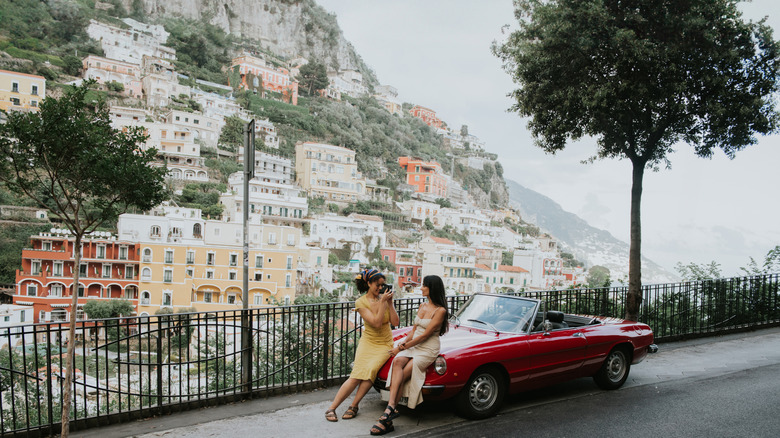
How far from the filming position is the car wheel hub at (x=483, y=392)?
5.52 m

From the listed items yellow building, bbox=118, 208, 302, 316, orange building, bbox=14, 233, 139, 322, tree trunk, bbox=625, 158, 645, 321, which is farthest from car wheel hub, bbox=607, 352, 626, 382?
orange building, bbox=14, 233, 139, 322

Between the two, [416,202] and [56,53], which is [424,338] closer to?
[416,202]

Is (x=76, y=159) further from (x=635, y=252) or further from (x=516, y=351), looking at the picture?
(x=635, y=252)

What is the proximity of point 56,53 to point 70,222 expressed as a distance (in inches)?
5445

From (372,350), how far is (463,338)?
41.7 inches

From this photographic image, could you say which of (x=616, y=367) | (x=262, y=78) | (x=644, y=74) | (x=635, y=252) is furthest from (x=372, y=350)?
(x=262, y=78)

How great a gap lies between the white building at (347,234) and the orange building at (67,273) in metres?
33.1

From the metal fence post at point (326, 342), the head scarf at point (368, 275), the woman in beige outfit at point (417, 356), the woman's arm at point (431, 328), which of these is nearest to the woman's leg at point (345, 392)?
the woman in beige outfit at point (417, 356)

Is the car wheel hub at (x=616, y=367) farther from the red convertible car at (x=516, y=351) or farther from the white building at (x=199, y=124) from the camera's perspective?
the white building at (x=199, y=124)

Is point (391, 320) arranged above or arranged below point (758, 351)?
above

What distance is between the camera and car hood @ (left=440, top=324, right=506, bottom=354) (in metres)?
5.53

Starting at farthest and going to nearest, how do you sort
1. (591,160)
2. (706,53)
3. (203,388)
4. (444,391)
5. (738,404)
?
(591,160)
(706,53)
(203,388)
(738,404)
(444,391)

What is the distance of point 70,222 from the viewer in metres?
4.98

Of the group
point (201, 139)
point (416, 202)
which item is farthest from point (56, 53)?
point (416, 202)
